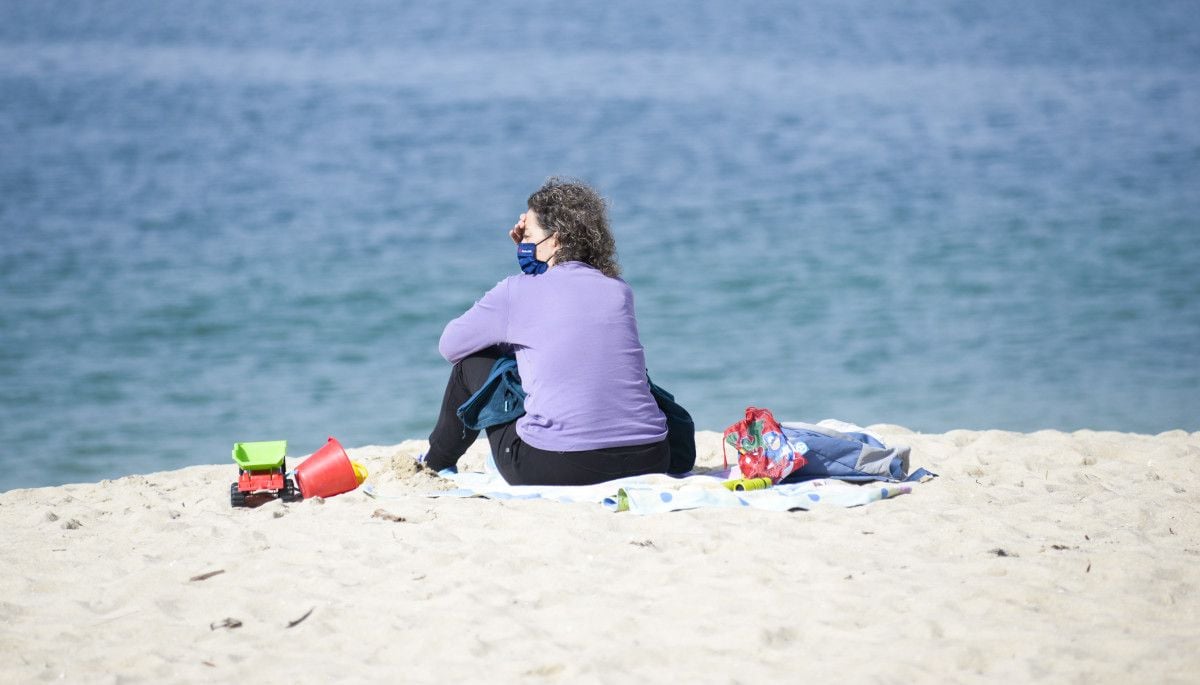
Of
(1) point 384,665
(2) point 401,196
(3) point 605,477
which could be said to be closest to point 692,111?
(2) point 401,196

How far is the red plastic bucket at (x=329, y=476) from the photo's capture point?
4.73 m

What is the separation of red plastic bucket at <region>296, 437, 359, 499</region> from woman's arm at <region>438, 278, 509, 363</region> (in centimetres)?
64

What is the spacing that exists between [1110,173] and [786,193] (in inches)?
193

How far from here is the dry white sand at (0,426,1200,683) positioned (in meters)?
2.99

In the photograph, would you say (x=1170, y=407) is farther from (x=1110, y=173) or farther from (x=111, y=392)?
(x=1110, y=173)

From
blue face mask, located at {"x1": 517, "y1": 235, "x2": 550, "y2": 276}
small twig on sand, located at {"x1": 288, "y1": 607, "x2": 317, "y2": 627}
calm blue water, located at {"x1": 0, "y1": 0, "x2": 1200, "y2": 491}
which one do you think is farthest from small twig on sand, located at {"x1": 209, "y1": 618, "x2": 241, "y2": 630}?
calm blue water, located at {"x1": 0, "y1": 0, "x2": 1200, "y2": 491}

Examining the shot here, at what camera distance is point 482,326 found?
14.9ft

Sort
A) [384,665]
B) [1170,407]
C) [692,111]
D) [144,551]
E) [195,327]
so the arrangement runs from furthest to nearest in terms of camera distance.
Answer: [692,111]
[195,327]
[1170,407]
[144,551]
[384,665]

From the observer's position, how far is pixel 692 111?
20297 millimetres

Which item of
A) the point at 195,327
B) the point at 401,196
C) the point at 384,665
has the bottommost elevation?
the point at 384,665

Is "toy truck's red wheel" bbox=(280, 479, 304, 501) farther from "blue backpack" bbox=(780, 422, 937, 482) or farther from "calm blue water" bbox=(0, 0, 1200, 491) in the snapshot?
"calm blue water" bbox=(0, 0, 1200, 491)

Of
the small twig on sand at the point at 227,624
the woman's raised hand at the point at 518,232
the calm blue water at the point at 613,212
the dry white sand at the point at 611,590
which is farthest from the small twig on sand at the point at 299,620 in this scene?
the calm blue water at the point at 613,212

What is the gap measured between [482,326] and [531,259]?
340mm

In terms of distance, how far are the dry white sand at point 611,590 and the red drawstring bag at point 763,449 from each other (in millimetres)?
418
